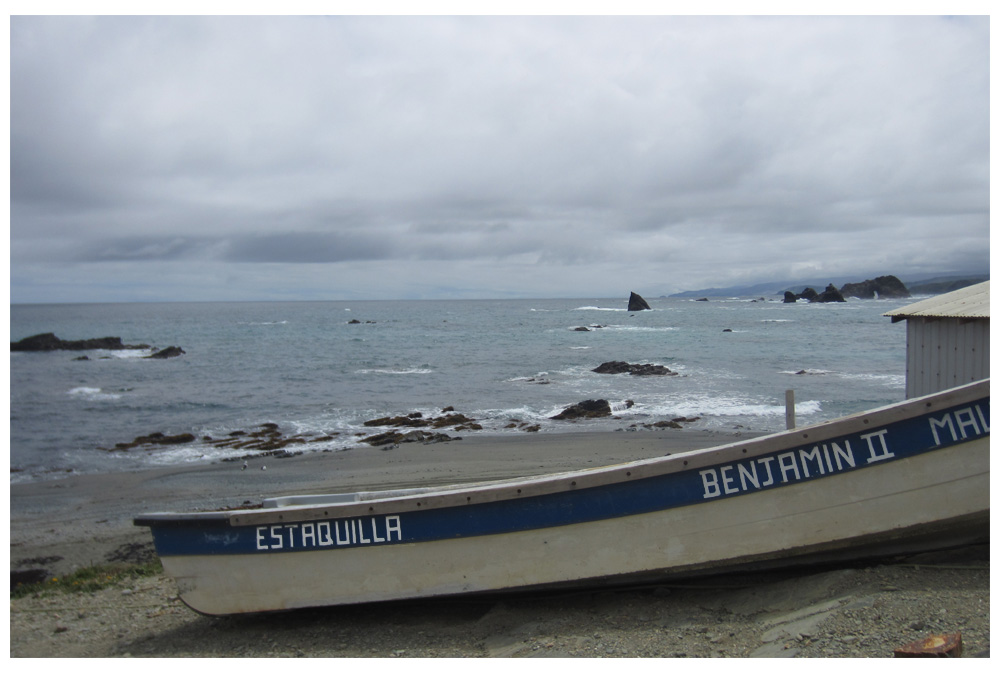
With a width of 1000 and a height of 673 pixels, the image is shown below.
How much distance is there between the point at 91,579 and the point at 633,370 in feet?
87.6

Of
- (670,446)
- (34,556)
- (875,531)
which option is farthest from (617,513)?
(670,446)

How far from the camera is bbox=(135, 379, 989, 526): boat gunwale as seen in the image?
16.7 feet

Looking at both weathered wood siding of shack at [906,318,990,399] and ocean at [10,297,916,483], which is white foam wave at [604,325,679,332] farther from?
weathered wood siding of shack at [906,318,990,399]

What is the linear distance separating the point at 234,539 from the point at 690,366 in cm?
3189

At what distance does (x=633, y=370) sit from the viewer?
32.1 metres

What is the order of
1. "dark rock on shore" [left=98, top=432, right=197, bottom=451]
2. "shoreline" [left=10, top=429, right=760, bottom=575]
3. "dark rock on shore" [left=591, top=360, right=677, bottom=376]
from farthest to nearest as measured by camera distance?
"dark rock on shore" [left=591, top=360, right=677, bottom=376] < "dark rock on shore" [left=98, top=432, right=197, bottom=451] < "shoreline" [left=10, top=429, right=760, bottom=575]

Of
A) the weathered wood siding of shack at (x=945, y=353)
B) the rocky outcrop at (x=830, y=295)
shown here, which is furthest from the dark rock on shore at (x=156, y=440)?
the rocky outcrop at (x=830, y=295)

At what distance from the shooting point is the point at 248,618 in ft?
20.9

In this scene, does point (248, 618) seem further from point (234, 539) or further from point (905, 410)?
point (905, 410)

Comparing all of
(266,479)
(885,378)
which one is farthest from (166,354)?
(885,378)

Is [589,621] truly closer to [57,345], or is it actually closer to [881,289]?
[57,345]

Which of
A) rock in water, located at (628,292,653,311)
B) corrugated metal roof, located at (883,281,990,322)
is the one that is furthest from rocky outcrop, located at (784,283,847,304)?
corrugated metal roof, located at (883,281,990,322)

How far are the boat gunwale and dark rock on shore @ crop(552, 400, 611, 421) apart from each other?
579 inches

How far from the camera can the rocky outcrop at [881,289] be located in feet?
483
